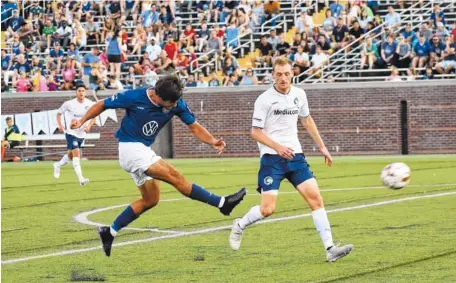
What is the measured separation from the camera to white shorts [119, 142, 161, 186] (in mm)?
11945

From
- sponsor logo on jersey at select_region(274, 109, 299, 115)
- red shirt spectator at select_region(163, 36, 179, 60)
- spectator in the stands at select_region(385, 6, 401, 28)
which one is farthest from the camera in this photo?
red shirt spectator at select_region(163, 36, 179, 60)

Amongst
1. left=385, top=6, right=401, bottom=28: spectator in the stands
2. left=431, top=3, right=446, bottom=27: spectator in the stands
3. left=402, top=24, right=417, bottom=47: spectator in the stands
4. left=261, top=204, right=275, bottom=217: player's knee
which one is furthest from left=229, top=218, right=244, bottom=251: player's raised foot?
left=385, top=6, right=401, bottom=28: spectator in the stands

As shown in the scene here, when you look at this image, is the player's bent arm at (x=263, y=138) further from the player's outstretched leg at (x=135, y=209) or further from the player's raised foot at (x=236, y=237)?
the player's outstretched leg at (x=135, y=209)

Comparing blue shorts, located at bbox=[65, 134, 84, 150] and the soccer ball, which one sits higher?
the soccer ball

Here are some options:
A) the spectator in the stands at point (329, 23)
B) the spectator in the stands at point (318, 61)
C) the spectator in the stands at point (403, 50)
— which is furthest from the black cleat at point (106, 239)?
the spectator in the stands at point (329, 23)

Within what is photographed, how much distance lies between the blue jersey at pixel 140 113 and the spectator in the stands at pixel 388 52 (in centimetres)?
2332

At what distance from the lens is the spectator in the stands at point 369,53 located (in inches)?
1390

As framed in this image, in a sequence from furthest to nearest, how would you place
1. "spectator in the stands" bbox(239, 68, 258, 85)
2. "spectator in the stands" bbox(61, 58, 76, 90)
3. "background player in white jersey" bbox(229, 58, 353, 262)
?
"spectator in the stands" bbox(61, 58, 76, 90), "spectator in the stands" bbox(239, 68, 258, 85), "background player in white jersey" bbox(229, 58, 353, 262)

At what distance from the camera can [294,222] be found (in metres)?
15.3

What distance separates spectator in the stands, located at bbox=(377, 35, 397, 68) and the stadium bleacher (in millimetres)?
43

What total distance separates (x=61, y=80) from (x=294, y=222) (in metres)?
26.3

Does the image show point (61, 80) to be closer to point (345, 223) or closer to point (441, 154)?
point (441, 154)

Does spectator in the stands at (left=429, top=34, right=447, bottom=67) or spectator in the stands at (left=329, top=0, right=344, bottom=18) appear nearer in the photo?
spectator in the stands at (left=429, top=34, right=447, bottom=67)

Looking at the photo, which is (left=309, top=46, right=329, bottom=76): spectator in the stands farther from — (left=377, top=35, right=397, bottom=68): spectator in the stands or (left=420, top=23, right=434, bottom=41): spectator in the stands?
(left=420, top=23, right=434, bottom=41): spectator in the stands
